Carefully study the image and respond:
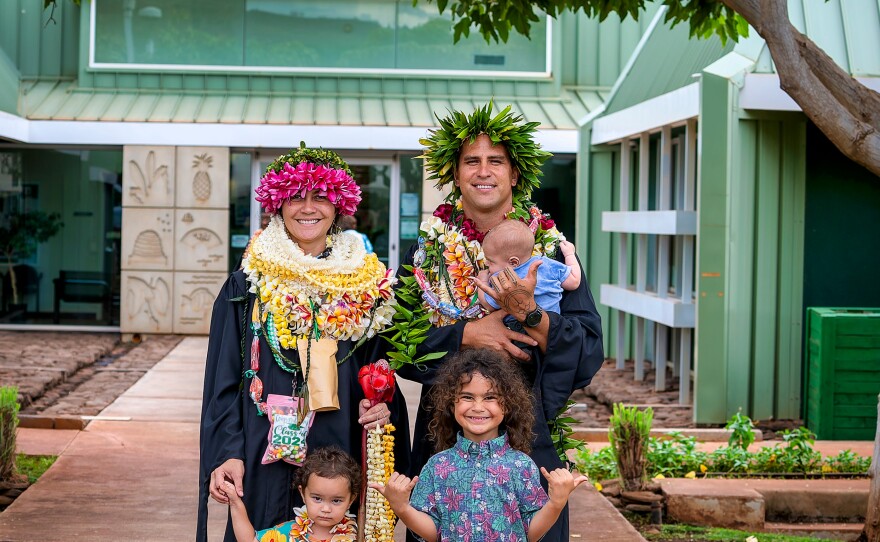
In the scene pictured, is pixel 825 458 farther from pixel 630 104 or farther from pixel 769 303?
pixel 630 104

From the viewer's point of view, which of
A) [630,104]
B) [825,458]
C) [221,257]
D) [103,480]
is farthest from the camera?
[221,257]

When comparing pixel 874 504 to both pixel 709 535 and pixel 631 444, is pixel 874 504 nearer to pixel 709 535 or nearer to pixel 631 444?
pixel 709 535

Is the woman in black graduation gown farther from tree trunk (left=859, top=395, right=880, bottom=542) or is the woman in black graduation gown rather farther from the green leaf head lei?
tree trunk (left=859, top=395, right=880, bottom=542)

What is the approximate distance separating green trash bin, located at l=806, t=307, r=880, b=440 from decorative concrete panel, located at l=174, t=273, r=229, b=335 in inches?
348

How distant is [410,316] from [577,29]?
12.9 meters

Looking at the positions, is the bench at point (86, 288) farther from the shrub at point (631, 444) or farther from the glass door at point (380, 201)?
the shrub at point (631, 444)

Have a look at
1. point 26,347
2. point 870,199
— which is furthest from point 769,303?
point 26,347

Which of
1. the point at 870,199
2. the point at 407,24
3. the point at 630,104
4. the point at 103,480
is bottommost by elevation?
the point at 103,480

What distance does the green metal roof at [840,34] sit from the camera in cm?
924

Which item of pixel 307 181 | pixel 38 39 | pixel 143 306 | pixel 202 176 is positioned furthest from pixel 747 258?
pixel 38 39

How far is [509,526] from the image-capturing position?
12.1 feet

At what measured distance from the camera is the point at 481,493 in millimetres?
3676

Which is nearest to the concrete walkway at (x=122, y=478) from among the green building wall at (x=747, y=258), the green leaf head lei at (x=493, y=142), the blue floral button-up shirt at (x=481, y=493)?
the blue floral button-up shirt at (x=481, y=493)

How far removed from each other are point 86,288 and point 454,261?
13.0 m
